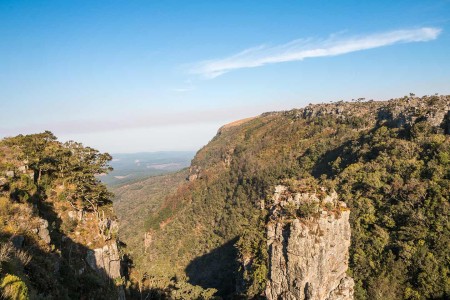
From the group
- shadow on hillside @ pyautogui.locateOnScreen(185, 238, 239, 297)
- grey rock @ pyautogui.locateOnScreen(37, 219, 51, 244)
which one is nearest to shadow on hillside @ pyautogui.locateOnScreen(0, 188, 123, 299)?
grey rock @ pyautogui.locateOnScreen(37, 219, 51, 244)

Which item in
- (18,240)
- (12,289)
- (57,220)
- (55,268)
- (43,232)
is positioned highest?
(12,289)

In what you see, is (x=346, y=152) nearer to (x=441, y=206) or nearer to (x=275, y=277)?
(x=441, y=206)

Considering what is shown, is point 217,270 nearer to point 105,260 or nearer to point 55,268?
point 105,260

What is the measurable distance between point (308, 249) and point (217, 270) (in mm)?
44589

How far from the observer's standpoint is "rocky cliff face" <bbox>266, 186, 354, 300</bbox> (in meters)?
39.8

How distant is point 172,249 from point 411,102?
78.2 m

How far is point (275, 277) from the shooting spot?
1682 inches

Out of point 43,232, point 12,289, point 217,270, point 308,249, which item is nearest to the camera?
A: point 12,289

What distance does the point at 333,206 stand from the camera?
145ft

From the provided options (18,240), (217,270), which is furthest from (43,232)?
(217,270)

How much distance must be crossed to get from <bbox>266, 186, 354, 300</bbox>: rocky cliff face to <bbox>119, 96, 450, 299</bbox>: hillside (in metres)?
0.83

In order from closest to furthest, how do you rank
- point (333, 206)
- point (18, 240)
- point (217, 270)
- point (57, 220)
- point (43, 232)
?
point (18, 240)
point (43, 232)
point (57, 220)
point (333, 206)
point (217, 270)

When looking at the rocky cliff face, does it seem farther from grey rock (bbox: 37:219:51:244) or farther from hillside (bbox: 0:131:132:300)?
grey rock (bbox: 37:219:51:244)

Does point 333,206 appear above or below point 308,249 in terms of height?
above
